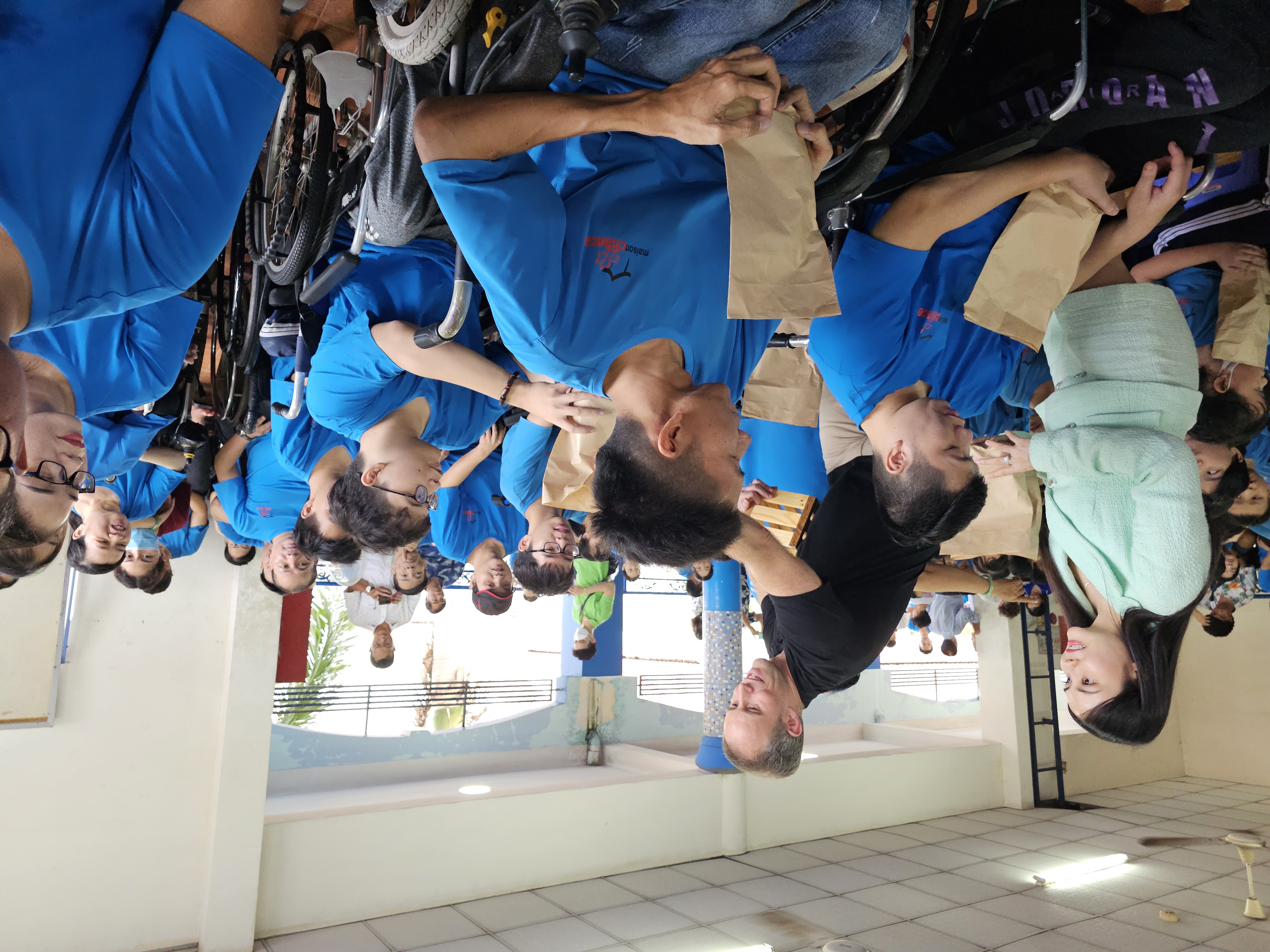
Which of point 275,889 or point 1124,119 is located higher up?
point 1124,119

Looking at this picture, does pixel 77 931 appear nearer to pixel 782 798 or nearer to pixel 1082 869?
pixel 782 798

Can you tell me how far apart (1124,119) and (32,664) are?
7.37 meters

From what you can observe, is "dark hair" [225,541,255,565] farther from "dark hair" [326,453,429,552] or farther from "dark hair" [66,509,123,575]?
"dark hair" [326,453,429,552]

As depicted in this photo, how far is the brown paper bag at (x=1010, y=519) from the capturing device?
338 centimetres

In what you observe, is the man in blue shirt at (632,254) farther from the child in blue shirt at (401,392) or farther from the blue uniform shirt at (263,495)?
the blue uniform shirt at (263,495)

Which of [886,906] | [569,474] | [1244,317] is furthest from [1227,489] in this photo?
[886,906]

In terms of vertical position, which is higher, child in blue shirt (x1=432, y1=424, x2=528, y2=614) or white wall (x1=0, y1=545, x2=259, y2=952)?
child in blue shirt (x1=432, y1=424, x2=528, y2=614)

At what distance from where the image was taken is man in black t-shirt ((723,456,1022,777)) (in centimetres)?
307

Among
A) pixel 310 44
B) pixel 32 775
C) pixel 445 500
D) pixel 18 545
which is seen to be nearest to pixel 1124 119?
pixel 310 44

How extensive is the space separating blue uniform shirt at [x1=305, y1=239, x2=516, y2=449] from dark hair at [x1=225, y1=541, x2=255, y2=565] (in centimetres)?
416

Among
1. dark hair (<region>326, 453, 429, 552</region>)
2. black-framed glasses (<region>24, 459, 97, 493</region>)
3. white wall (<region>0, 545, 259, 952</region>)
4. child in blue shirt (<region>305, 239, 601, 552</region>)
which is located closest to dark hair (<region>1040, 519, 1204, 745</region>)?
child in blue shirt (<region>305, 239, 601, 552</region>)

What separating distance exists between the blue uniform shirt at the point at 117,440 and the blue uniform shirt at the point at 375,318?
3.60 feet

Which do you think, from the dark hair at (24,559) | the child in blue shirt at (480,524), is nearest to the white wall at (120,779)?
the child in blue shirt at (480,524)

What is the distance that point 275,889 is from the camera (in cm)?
633
